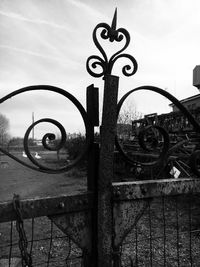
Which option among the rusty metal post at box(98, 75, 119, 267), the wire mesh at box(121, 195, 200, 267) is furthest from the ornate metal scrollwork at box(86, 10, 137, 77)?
the wire mesh at box(121, 195, 200, 267)

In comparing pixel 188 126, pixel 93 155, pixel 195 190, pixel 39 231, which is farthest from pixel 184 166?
pixel 93 155

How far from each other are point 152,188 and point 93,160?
357 mm

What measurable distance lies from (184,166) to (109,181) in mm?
5840

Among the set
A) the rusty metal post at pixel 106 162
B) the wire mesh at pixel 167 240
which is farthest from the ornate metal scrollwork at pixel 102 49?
the wire mesh at pixel 167 240

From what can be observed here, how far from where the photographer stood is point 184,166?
6918 mm

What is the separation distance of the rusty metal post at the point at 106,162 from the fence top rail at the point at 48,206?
73 millimetres

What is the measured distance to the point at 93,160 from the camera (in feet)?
4.80

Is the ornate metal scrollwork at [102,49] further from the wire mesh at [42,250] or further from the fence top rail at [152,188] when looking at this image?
the wire mesh at [42,250]

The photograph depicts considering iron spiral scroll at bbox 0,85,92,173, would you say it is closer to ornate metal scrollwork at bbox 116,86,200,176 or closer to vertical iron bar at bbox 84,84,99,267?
vertical iron bar at bbox 84,84,99,267

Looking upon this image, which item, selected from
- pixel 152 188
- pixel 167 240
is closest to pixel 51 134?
pixel 152 188

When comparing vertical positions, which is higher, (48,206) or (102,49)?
(102,49)

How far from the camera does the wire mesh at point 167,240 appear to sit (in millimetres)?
4258

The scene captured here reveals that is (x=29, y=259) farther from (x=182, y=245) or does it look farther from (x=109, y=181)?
(x=182, y=245)

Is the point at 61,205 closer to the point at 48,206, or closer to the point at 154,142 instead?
the point at 48,206
